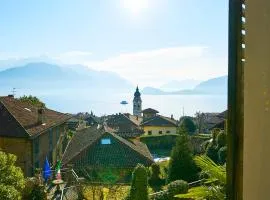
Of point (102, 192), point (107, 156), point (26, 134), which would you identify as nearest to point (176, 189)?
point (102, 192)

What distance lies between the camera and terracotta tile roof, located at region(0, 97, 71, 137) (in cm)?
2697

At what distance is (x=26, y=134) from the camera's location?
25609mm

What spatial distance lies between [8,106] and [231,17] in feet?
97.6

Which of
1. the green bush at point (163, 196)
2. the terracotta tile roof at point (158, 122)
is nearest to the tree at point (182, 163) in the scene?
the green bush at point (163, 196)

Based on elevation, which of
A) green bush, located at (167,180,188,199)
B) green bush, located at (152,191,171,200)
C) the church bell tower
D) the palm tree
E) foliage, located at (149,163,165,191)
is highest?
the church bell tower

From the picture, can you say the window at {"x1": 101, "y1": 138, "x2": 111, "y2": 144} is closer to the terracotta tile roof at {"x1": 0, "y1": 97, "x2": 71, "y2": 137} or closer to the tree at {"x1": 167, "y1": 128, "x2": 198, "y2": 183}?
the terracotta tile roof at {"x1": 0, "y1": 97, "x2": 71, "y2": 137}

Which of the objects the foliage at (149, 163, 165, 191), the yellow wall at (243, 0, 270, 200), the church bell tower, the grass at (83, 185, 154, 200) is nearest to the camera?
the yellow wall at (243, 0, 270, 200)

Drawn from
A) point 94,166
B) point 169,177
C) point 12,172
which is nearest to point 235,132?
point 12,172

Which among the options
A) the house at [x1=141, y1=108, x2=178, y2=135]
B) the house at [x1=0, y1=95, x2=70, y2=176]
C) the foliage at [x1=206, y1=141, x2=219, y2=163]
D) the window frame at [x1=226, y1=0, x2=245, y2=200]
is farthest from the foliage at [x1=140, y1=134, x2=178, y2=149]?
the window frame at [x1=226, y1=0, x2=245, y2=200]

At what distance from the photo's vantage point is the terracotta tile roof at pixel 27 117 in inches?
1062

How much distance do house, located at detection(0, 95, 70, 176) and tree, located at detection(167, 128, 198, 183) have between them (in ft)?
30.8

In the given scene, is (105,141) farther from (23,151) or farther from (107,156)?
(23,151)

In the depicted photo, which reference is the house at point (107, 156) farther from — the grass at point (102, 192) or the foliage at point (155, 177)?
the grass at point (102, 192)

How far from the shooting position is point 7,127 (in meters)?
26.7
